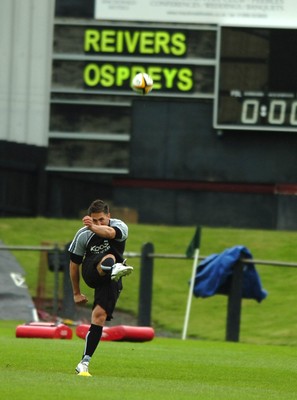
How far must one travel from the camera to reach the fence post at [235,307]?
72.9 ft

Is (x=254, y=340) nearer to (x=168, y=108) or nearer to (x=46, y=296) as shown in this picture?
(x=46, y=296)

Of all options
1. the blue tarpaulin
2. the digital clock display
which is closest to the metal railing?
the blue tarpaulin

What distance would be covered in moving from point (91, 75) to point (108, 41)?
894 mm

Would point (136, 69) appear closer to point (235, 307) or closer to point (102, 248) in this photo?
point (235, 307)

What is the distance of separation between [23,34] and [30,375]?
26437 mm

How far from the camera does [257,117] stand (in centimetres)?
3528

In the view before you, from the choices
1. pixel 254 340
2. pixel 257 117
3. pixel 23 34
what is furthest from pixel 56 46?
pixel 254 340

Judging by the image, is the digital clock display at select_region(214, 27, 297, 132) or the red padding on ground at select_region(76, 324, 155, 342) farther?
the digital clock display at select_region(214, 27, 297, 132)

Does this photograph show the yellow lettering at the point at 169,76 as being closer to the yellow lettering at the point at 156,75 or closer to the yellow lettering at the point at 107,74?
the yellow lettering at the point at 156,75

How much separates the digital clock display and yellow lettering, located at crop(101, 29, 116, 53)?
2.57 m

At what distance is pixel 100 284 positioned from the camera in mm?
12656

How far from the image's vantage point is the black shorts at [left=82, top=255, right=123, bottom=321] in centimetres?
1258

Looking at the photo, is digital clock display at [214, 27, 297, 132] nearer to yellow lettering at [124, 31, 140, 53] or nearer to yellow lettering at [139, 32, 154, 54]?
yellow lettering at [139, 32, 154, 54]

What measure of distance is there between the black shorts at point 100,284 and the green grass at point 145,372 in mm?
584
